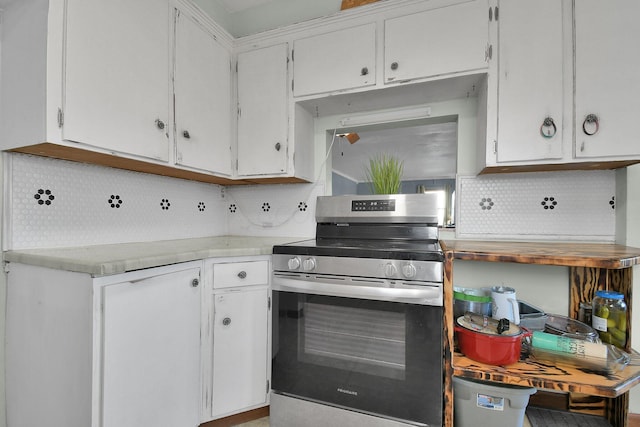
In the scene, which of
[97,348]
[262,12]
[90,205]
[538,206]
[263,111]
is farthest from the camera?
[262,12]

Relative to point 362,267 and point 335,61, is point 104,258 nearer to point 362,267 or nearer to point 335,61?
point 362,267

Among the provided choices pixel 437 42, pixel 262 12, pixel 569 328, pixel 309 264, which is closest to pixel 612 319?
pixel 569 328

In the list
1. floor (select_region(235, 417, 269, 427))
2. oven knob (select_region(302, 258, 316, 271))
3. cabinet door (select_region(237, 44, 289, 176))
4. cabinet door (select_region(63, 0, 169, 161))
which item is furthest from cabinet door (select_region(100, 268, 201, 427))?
cabinet door (select_region(237, 44, 289, 176))

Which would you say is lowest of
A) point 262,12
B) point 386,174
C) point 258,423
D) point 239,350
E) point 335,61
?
point 258,423

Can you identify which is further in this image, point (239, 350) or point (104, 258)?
point (239, 350)

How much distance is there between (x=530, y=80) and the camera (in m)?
1.46

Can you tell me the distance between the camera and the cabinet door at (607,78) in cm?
132

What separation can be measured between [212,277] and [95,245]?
2.10ft

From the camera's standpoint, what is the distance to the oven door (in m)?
1.27

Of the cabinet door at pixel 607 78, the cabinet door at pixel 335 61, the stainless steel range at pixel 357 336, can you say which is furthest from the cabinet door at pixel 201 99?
the cabinet door at pixel 607 78

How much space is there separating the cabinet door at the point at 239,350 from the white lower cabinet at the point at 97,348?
0.57 feet

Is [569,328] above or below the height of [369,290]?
below

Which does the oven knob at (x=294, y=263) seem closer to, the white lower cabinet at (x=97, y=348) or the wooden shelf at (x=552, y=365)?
the white lower cabinet at (x=97, y=348)

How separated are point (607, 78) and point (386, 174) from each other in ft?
3.74
